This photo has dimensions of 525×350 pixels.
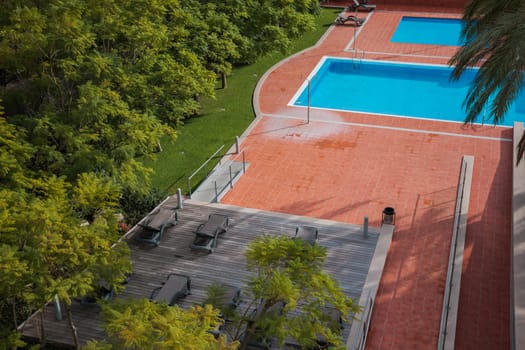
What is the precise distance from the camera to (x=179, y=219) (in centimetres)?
1775

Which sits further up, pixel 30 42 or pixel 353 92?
pixel 30 42

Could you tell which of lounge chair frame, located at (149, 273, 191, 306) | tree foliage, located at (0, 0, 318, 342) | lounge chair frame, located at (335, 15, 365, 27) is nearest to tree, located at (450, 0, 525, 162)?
lounge chair frame, located at (149, 273, 191, 306)

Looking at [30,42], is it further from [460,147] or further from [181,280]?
[460,147]

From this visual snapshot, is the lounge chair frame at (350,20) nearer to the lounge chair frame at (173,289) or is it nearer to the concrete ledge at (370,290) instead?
the concrete ledge at (370,290)

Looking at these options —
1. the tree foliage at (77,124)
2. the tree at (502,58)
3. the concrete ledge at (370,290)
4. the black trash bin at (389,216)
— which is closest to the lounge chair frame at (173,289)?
the tree foliage at (77,124)

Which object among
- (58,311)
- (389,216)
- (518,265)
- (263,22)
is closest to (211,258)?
(58,311)

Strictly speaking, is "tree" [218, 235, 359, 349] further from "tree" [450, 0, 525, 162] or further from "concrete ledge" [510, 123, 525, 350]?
"tree" [450, 0, 525, 162]

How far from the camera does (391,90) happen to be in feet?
92.2

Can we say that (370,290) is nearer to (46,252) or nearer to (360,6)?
(46,252)

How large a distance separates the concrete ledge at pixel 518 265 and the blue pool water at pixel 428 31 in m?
16.9

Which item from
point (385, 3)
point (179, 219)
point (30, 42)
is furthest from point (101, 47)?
point (385, 3)

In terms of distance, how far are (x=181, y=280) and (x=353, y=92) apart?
1649cm

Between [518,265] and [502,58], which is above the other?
[502,58]

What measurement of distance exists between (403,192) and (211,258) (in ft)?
22.9
